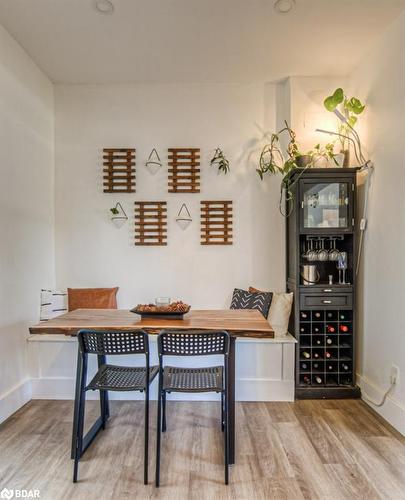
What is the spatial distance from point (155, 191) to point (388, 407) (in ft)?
9.64

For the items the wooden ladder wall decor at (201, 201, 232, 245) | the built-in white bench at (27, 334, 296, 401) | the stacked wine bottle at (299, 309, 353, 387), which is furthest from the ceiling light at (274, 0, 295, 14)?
the built-in white bench at (27, 334, 296, 401)

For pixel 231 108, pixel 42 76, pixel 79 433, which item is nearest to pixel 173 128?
pixel 231 108

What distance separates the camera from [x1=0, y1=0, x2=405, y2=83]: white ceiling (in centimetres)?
248

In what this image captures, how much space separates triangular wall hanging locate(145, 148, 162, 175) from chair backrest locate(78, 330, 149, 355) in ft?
7.15

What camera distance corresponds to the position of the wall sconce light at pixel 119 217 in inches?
142

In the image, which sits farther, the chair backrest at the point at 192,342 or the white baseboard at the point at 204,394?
the white baseboard at the point at 204,394

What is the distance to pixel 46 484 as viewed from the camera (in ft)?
6.28

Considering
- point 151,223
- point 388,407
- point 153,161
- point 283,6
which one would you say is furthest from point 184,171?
point 388,407

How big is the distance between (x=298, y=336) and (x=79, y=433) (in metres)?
1.96

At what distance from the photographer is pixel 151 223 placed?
363 cm

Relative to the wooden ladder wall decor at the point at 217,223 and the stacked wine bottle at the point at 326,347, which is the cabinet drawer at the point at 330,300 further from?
the wooden ladder wall decor at the point at 217,223

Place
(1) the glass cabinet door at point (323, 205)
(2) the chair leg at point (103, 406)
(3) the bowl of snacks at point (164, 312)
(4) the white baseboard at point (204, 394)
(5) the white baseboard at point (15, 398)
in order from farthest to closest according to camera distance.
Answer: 1. (1) the glass cabinet door at point (323, 205)
2. (4) the white baseboard at point (204, 394)
3. (5) the white baseboard at point (15, 398)
4. (2) the chair leg at point (103, 406)
5. (3) the bowl of snacks at point (164, 312)

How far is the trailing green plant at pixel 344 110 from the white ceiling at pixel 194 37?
16.0 inches

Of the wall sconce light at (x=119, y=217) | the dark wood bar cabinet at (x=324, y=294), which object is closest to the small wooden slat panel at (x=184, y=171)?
the wall sconce light at (x=119, y=217)
